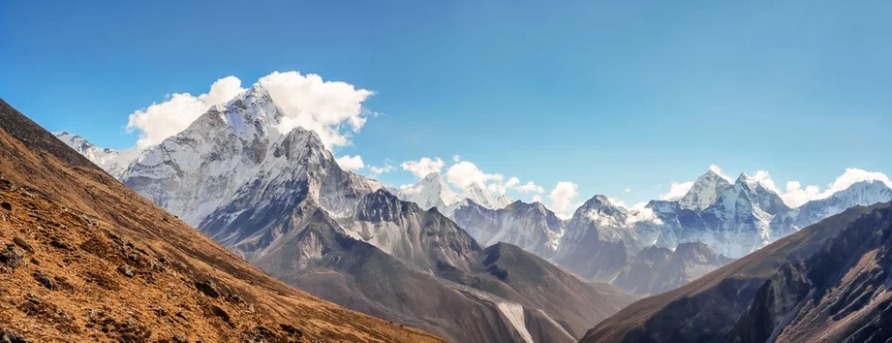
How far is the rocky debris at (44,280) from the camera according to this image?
1337 inches

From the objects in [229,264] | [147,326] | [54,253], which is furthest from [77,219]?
[229,264]

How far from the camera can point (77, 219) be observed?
148 ft

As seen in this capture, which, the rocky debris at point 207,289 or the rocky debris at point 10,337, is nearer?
the rocky debris at point 10,337

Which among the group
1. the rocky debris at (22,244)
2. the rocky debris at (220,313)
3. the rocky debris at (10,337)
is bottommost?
the rocky debris at (10,337)

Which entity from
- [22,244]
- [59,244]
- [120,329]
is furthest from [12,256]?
[120,329]

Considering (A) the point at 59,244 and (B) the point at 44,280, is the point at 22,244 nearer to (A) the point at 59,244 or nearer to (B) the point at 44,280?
(A) the point at 59,244

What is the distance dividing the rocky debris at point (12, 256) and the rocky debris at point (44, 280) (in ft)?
3.94

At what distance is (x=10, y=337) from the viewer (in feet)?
90.3

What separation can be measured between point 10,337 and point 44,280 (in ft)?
→ 24.5

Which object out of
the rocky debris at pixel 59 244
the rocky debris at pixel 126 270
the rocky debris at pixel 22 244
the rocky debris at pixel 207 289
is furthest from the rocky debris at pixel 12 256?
the rocky debris at pixel 207 289

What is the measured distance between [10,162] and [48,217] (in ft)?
526

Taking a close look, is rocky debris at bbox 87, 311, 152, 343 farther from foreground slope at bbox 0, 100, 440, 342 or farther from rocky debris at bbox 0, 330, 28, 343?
rocky debris at bbox 0, 330, 28, 343

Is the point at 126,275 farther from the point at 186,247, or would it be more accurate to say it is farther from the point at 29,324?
the point at 186,247

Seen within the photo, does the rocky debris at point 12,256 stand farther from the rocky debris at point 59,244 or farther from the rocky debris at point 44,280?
the rocky debris at point 59,244
